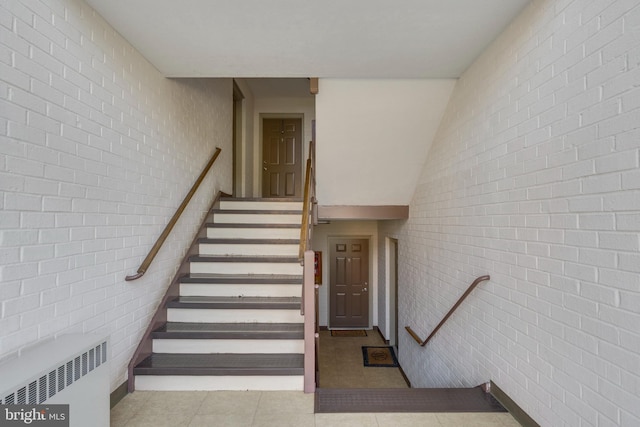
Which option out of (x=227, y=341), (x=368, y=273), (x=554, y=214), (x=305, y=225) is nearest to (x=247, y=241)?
(x=305, y=225)

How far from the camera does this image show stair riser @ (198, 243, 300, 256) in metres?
3.74

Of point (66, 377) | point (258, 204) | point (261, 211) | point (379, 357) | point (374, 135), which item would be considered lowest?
point (379, 357)

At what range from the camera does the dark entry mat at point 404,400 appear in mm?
2191

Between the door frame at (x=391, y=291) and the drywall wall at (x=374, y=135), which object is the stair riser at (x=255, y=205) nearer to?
the drywall wall at (x=374, y=135)

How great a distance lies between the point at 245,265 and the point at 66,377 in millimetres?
1977

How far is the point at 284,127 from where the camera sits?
6.80 meters

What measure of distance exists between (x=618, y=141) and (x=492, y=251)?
1090 mm

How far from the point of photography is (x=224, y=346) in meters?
2.73

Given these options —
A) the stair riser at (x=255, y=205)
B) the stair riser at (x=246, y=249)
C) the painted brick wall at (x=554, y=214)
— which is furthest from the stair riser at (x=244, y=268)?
the painted brick wall at (x=554, y=214)

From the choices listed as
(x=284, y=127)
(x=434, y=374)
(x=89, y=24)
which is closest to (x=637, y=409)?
(x=434, y=374)

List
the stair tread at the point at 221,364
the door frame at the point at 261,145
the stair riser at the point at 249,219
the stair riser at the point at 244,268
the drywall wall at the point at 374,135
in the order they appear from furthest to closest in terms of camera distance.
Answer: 1. the door frame at the point at 261,145
2. the stair riser at the point at 249,219
3. the stair riser at the point at 244,268
4. the drywall wall at the point at 374,135
5. the stair tread at the point at 221,364

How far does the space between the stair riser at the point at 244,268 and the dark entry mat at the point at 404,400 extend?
1292 mm

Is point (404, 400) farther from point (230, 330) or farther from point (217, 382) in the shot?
point (230, 330)

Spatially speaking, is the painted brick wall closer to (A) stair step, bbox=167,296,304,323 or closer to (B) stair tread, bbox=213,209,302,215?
(A) stair step, bbox=167,296,304,323
